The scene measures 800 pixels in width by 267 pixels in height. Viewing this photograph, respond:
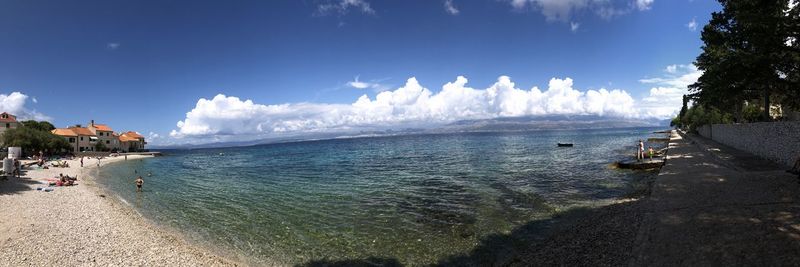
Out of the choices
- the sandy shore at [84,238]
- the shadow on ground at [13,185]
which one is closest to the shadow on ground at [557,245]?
the sandy shore at [84,238]

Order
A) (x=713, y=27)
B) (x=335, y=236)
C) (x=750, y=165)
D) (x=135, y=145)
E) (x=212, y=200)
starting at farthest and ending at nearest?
(x=135, y=145) < (x=713, y=27) < (x=212, y=200) < (x=750, y=165) < (x=335, y=236)

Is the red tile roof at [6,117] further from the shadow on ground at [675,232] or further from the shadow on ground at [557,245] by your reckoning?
the shadow on ground at [675,232]

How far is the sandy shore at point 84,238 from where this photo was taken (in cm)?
1362

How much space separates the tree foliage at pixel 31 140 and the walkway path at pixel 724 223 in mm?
97101

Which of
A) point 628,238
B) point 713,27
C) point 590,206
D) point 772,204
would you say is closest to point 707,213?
point 772,204

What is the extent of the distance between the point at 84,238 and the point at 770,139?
41.8 meters

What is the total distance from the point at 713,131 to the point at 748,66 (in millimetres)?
46455

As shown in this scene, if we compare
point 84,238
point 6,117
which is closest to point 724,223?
point 84,238

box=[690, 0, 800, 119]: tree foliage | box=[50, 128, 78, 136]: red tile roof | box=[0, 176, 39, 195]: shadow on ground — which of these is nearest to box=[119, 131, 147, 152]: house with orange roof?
box=[50, 128, 78, 136]: red tile roof

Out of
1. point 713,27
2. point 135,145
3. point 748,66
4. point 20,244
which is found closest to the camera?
point 20,244

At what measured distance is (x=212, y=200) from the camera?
28375 millimetres

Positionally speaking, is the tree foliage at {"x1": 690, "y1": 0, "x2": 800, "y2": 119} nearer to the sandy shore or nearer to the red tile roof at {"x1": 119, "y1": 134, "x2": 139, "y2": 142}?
the sandy shore

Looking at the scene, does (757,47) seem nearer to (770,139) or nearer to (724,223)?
(770,139)

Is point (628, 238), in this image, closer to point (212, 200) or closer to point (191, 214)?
point (191, 214)
